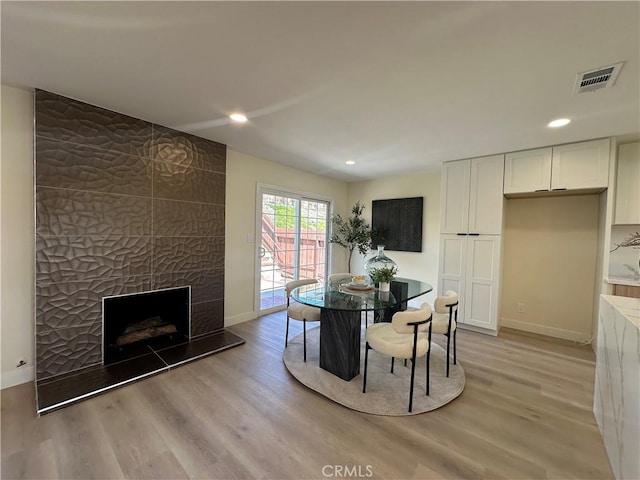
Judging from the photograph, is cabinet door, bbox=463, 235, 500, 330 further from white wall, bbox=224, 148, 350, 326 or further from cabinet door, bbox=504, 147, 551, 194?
white wall, bbox=224, 148, 350, 326

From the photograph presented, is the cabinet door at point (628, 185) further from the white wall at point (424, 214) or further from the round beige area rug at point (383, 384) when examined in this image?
the round beige area rug at point (383, 384)

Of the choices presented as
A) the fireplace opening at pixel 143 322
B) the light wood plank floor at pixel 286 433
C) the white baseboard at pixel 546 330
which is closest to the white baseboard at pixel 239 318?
the fireplace opening at pixel 143 322

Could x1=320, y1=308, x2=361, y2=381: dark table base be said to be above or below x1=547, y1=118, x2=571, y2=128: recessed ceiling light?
below

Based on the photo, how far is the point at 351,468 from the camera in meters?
1.51

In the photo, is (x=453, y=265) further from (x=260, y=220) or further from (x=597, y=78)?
(x=260, y=220)

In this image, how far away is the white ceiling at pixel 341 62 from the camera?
4.35 feet

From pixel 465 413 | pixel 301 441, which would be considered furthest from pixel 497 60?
pixel 301 441

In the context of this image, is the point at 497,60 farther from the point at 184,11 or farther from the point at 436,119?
the point at 184,11

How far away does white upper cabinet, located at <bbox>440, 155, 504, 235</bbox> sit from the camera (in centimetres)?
347

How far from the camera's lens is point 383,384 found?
2332mm

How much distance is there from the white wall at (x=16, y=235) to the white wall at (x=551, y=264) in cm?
539

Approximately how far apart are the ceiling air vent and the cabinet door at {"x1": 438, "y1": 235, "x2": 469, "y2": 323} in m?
2.12

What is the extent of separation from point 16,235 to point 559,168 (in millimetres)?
5415

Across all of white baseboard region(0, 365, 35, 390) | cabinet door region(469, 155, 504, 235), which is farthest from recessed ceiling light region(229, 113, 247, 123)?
cabinet door region(469, 155, 504, 235)
